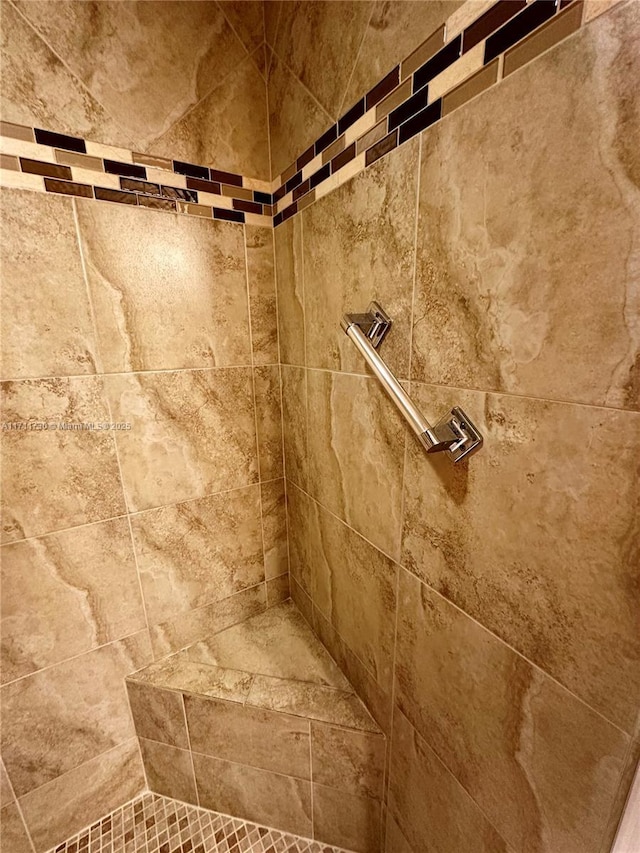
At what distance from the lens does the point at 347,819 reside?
0.92 m

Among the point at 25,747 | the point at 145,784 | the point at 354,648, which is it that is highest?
the point at 354,648

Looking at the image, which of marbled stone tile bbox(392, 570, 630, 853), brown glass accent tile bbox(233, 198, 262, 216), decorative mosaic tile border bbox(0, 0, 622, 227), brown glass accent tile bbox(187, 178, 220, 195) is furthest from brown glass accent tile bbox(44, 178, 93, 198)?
marbled stone tile bbox(392, 570, 630, 853)

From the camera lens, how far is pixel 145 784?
3.58 ft

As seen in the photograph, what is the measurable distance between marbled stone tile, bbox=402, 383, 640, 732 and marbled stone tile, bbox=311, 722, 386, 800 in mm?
587

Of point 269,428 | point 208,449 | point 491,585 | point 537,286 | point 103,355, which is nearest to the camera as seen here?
point 537,286

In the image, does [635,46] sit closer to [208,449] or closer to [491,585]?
[491,585]

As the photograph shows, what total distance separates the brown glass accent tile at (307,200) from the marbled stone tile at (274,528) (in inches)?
32.6

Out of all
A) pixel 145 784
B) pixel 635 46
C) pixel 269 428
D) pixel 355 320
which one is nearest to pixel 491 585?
pixel 355 320

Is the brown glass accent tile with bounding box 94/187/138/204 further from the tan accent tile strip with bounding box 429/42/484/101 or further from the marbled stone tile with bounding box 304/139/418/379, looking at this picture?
the tan accent tile strip with bounding box 429/42/484/101

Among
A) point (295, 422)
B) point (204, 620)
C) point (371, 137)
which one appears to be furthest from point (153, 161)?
point (204, 620)

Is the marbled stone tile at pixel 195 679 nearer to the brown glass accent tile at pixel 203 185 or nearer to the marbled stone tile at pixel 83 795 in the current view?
the marbled stone tile at pixel 83 795

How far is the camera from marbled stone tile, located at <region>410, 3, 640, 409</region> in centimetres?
33

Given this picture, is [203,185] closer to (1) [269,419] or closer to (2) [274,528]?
(1) [269,419]

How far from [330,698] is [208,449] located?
2.58ft
